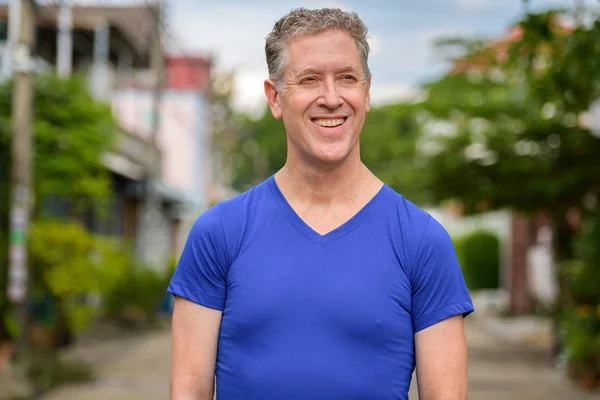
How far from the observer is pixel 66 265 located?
13.5 meters

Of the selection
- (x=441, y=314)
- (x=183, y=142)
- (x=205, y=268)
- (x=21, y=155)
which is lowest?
(x=441, y=314)

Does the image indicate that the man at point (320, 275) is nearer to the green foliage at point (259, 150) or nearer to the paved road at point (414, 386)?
the paved road at point (414, 386)

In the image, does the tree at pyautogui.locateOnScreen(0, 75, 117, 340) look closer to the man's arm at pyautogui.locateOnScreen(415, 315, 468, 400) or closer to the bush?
the man's arm at pyautogui.locateOnScreen(415, 315, 468, 400)

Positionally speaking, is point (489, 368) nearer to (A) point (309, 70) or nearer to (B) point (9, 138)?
(B) point (9, 138)

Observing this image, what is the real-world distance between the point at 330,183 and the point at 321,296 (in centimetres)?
32

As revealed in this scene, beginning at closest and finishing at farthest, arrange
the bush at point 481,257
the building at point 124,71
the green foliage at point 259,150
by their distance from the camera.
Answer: the building at point 124,71
the bush at point 481,257
the green foliage at point 259,150

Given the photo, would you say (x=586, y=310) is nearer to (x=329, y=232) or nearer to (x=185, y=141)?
(x=329, y=232)

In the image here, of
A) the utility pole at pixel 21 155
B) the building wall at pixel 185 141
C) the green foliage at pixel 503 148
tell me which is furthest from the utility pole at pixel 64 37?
the building wall at pixel 185 141

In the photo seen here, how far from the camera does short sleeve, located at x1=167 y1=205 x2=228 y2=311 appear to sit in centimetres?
257

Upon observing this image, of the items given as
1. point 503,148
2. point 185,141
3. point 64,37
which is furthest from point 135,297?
point 185,141

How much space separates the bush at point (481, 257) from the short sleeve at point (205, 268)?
29.8 metres

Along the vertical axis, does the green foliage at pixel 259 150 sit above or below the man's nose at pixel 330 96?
above

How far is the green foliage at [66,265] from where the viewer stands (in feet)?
43.8

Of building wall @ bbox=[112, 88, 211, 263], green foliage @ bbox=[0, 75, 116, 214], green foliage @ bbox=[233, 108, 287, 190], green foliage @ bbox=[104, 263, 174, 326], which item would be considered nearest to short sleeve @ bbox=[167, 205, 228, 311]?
green foliage @ bbox=[0, 75, 116, 214]
